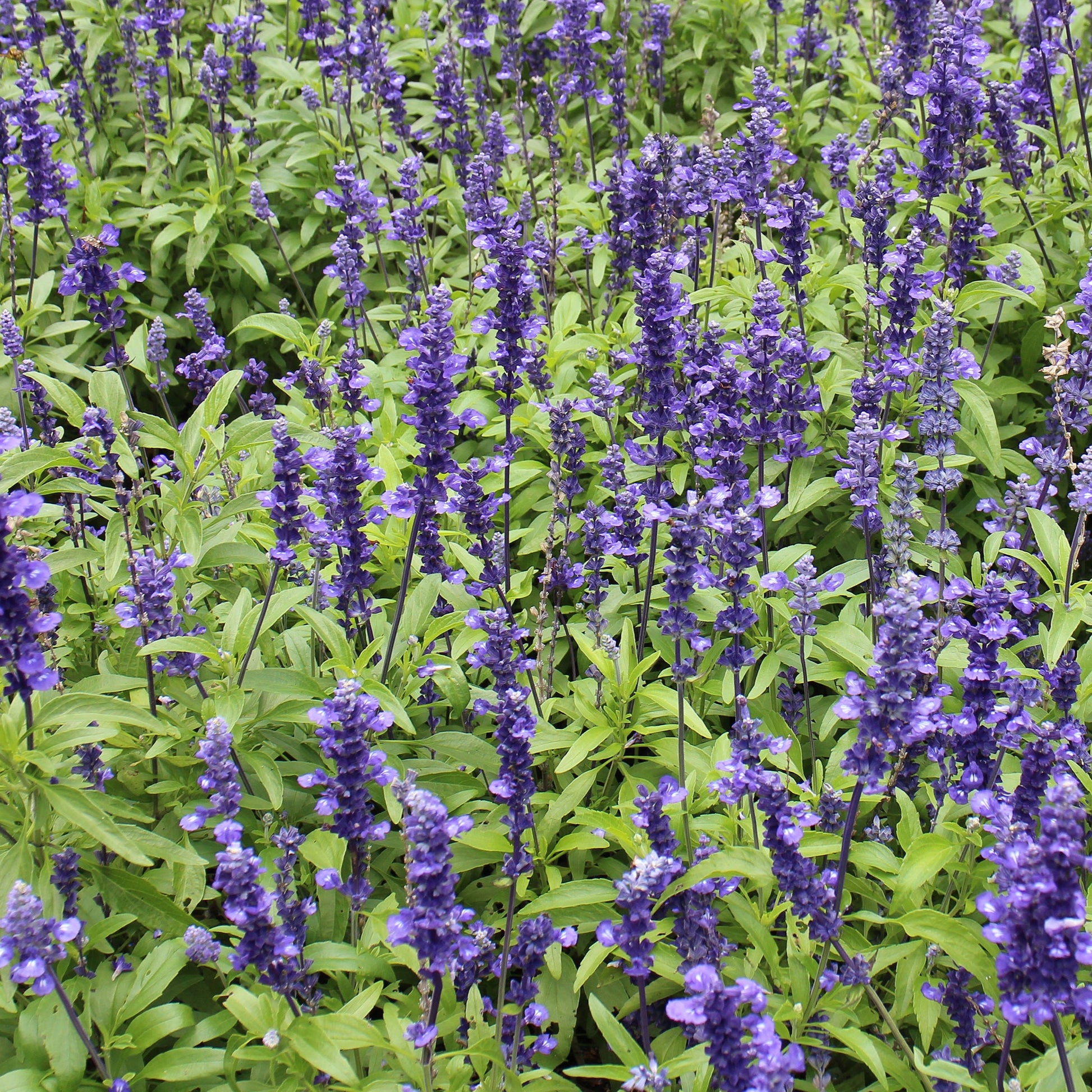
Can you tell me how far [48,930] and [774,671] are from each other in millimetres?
2414

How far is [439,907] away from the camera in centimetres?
244

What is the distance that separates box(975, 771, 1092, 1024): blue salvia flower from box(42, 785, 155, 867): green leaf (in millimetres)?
2106

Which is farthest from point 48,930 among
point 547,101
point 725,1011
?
point 547,101

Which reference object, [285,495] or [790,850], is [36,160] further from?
[790,850]

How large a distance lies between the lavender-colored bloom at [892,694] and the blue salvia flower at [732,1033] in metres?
0.58

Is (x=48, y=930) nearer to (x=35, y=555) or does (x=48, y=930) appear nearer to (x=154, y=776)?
(x=154, y=776)

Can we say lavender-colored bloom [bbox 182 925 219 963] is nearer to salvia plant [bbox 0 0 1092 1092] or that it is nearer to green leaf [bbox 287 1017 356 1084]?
salvia plant [bbox 0 0 1092 1092]

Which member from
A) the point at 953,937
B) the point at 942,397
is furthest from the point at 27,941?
the point at 942,397

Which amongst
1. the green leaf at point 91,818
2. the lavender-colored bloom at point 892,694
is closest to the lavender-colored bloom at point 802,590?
the lavender-colored bloom at point 892,694

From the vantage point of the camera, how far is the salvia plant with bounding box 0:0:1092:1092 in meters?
2.79

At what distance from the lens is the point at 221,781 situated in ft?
8.98

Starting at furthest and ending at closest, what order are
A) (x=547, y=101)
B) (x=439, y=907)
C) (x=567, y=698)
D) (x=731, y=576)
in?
(x=547, y=101) < (x=567, y=698) < (x=731, y=576) < (x=439, y=907)

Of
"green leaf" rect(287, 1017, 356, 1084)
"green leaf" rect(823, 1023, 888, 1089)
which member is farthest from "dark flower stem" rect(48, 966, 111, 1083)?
"green leaf" rect(823, 1023, 888, 1089)

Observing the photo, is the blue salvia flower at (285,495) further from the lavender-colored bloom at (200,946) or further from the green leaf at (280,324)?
the green leaf at (280,324)
